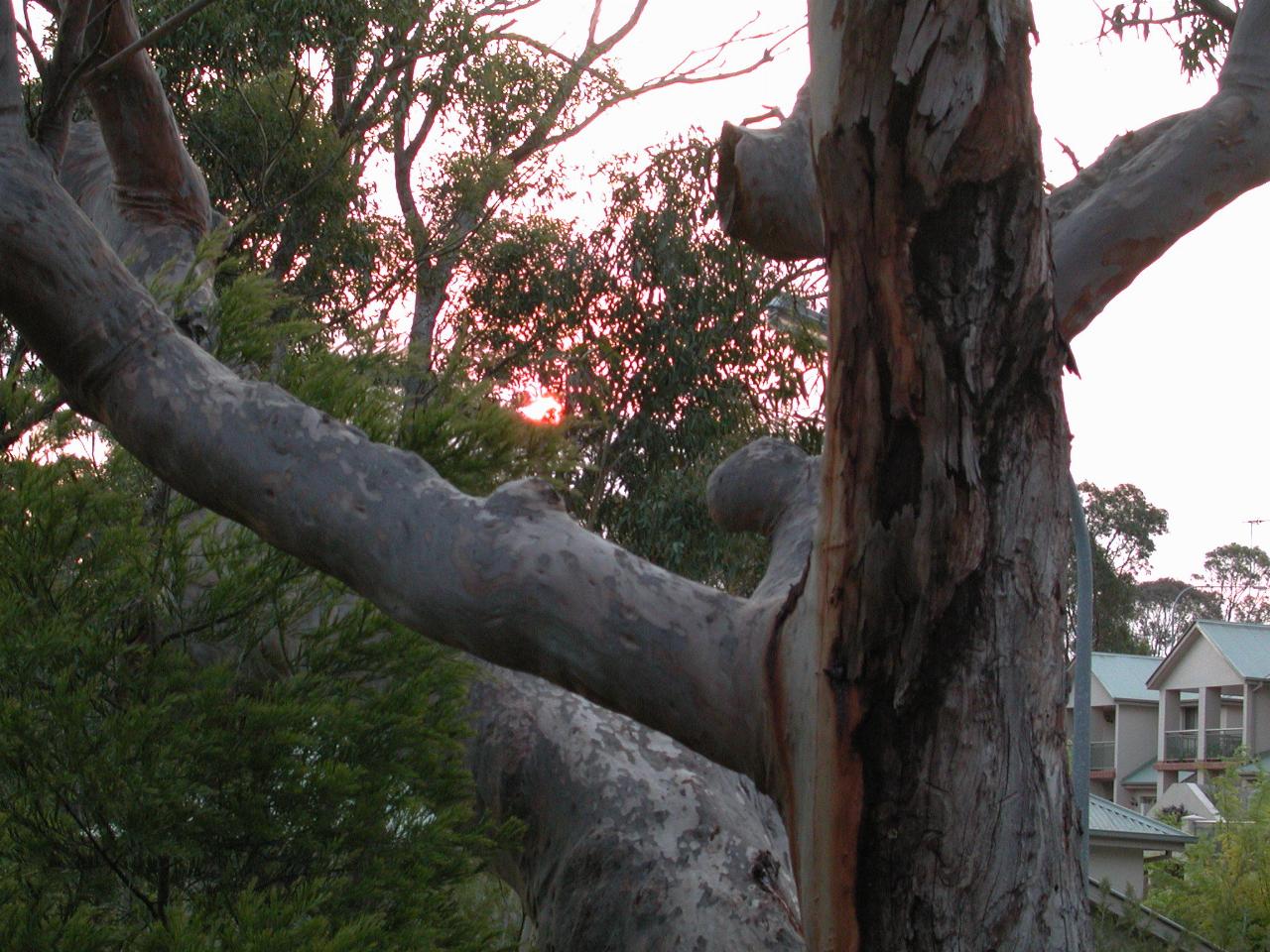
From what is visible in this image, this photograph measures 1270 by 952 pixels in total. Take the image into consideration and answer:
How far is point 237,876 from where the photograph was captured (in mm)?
2418

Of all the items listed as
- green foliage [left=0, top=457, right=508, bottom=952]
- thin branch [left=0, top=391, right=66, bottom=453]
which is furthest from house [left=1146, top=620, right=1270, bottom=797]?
thin branch [left=0, top=391, right=66, bottom=453]

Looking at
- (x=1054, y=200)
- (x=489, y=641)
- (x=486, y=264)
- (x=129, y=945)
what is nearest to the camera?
(x=489, y=641)

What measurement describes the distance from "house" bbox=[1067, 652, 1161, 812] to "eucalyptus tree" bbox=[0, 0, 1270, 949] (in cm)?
3010

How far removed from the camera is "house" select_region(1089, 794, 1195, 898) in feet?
50.8

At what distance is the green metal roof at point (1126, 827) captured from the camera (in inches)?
607

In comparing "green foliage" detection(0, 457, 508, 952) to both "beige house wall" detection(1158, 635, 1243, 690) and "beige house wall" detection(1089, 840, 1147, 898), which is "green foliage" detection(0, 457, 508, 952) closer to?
"beige house wall" detection(1089, 840, 1147, 898)

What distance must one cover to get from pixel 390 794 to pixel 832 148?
5.13 ft

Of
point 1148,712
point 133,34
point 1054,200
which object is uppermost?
point 1148,712

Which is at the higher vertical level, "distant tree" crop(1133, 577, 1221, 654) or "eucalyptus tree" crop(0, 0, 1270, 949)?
"distant tree" crop(1133, 577, 1221, 654)

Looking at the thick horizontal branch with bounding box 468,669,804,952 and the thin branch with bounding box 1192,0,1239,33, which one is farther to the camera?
the thin branch with bounding box 1192,0,1239,33

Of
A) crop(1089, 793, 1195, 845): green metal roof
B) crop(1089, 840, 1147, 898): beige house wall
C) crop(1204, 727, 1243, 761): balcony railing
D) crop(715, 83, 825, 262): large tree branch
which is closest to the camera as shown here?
crop(715, 83, 825, 262): large tree branch

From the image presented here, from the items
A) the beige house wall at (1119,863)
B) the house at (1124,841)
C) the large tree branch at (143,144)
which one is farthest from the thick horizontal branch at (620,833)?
the beige house wall at (1119,863)

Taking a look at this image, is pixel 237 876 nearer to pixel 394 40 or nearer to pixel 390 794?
pixel 390 794

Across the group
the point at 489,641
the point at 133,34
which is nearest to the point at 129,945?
the point at 489,641
